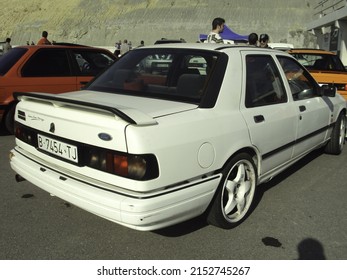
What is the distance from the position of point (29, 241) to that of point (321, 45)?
27337 mm

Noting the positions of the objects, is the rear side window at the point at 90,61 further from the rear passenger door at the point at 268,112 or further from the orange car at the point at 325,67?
the orange car at the point at 325,67

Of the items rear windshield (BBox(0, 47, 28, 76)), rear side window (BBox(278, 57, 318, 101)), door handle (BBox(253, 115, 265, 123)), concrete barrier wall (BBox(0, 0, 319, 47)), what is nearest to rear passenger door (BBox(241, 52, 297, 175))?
door handle (BBox(253, 115, 265, 123))

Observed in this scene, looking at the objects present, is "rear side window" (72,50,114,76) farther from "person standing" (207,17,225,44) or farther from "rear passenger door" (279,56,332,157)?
"rear passenger door" (279,56,332,157)

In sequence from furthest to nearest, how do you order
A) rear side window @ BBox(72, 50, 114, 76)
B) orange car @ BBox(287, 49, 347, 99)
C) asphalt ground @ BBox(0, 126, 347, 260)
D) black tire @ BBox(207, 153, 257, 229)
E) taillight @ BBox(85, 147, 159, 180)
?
1. orange car @ BBox(287, 49, 347, 99)
2. rear side window @ BBox(72, 50, 114, 76)
3. black tire @ BBox(207, 153, 257, 229)
4. asphalt ground @ BBox(0, 126, 347, 260)
5. taillight @ BBox(85, 147, 159, 180)

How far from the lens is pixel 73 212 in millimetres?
3592

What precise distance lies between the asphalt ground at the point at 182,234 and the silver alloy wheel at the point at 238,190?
144 millimetres

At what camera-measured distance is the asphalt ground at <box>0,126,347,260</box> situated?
293cm

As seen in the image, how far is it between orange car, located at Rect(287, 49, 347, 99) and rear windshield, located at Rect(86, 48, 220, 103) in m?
4.93

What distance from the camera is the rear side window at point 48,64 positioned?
21.7 ft

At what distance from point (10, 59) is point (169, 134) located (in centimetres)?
508

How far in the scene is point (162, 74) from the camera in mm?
3652

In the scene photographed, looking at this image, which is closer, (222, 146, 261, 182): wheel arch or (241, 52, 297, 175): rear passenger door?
(222, 146, 261, 182): wheel arch

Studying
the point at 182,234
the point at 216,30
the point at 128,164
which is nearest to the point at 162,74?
the point at 128,164

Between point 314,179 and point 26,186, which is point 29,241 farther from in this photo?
point 314,179
